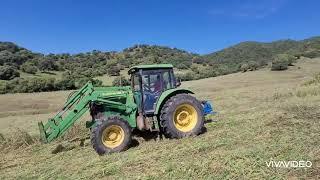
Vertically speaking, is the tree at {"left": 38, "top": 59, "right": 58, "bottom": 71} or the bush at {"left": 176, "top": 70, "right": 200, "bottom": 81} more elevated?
the tree at {"left": 38, "top": 59, "right": 58, "bottom": 71}

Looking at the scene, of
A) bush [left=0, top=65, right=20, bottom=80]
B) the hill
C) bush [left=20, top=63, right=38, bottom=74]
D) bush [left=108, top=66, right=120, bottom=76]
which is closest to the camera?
Result: the hill

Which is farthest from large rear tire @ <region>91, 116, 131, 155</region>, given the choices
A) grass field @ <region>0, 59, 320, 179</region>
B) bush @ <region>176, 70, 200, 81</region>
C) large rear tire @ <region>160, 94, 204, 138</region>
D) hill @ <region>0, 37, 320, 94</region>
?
bush @ <region>176, 70, 200, 81</region>

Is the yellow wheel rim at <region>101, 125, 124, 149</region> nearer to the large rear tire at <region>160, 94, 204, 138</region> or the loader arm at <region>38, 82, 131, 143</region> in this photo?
the loader arm at <region>38, 82, 131, 143</region>

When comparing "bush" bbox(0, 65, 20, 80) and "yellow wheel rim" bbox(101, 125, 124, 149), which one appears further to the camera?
"bush" bbox(0, 65, 20, 80)

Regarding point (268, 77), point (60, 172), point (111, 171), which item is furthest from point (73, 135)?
point (268, 77)

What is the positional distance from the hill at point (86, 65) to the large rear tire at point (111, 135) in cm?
2002

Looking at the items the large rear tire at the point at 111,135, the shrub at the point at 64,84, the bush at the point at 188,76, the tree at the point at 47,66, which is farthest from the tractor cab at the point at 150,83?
the tree at the point at 47,66

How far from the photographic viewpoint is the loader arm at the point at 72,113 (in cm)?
1052

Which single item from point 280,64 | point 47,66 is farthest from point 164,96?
point 47,66

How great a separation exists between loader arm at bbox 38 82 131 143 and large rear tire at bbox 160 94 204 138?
1.31 meters

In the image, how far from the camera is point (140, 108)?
432 inches

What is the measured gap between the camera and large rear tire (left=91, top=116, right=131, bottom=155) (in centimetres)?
998

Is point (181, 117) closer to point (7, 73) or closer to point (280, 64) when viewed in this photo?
point (280, 64)

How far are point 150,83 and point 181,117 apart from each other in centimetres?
116
